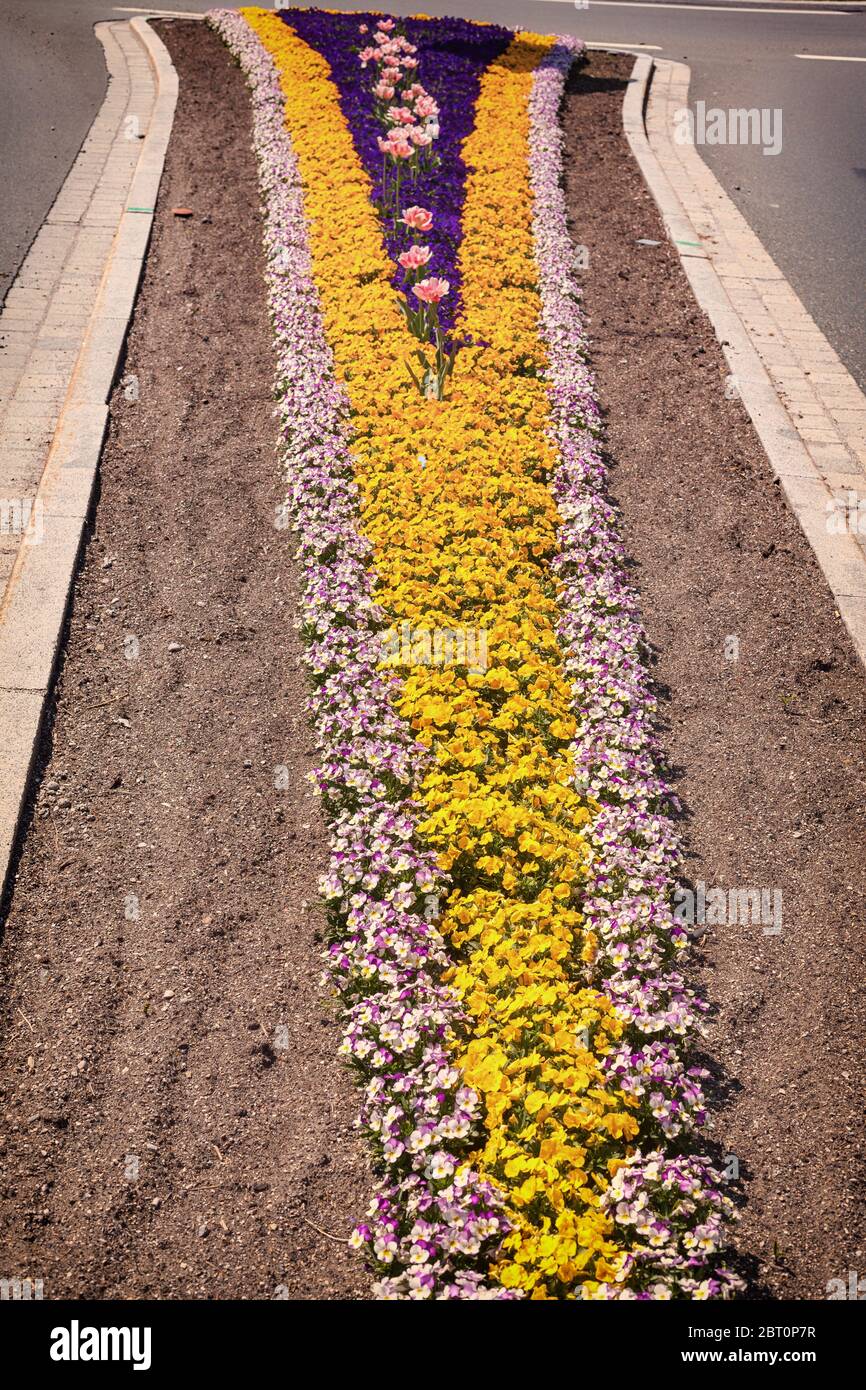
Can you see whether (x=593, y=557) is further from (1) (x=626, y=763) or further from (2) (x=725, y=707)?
(1) (x=626, y=763)

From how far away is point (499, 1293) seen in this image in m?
3.38

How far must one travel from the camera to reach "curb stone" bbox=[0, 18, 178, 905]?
5.69m

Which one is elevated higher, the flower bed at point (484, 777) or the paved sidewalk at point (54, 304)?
the paved sidewalk at point (54, 304)

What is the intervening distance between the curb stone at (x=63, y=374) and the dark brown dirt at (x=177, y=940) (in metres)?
0.15

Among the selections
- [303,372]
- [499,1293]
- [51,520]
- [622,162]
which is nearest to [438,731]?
[499,1293]

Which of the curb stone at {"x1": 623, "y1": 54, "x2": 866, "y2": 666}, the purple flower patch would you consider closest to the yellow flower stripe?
the purple flower patch

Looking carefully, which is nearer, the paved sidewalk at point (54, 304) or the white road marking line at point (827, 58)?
the paved sidewalk at point (54, 304)

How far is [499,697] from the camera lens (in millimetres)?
5559

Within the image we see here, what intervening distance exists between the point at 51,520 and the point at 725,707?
13.7 feet

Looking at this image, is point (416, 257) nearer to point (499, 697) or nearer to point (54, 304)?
point (499, 697)

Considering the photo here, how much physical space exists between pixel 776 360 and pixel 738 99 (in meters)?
7.82

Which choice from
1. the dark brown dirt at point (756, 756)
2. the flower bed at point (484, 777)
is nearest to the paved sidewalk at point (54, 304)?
the flower bed at point (484, 777)

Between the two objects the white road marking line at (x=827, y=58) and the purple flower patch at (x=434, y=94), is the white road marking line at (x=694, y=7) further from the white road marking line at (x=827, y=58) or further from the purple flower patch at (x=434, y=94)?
the purple flower patch at (x=434, y=94)

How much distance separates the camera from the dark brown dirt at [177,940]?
384 centimetres
